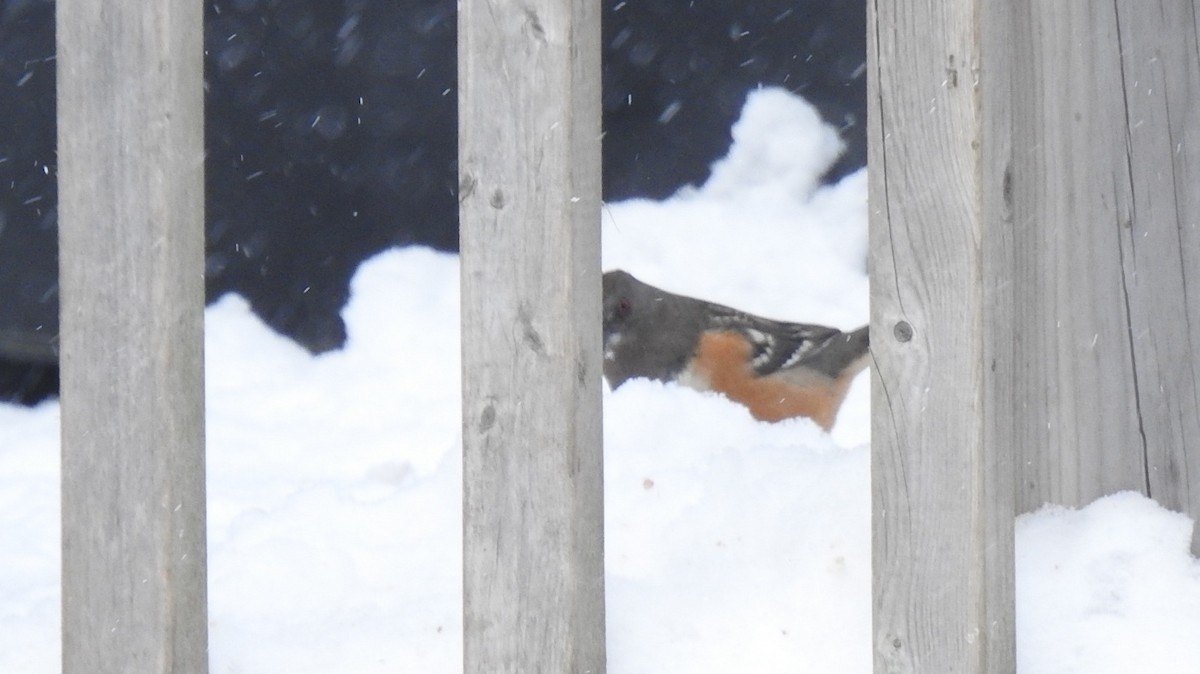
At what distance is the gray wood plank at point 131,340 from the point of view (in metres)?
1.86

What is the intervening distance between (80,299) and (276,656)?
578mm

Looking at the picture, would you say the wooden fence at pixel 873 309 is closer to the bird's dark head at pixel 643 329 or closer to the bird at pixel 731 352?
the bird at pixel 731 352

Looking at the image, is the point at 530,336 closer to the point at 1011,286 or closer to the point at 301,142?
the point at 1011,286

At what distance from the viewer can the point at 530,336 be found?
1760 millimetres

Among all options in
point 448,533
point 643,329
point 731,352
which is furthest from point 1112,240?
point 643,329

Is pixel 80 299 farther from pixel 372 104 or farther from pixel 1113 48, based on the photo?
pixel 372 104

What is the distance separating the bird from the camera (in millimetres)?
3982

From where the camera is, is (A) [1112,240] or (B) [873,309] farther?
(A) [1112,240]

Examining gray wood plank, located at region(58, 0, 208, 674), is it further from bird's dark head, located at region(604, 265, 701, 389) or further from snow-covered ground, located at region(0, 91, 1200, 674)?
bird's dark head, located at region(604, 265, 701, 389)

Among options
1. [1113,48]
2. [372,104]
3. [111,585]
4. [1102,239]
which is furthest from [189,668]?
[372,104]

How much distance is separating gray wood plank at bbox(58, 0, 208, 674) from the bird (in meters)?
2.35

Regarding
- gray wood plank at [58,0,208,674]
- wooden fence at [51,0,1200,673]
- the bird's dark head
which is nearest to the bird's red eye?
the bird's dark head

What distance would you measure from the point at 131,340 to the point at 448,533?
86cm

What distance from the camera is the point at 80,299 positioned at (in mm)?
1896
